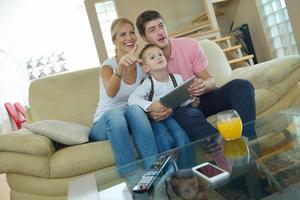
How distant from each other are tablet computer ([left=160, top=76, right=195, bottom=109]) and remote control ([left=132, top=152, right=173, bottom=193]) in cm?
32

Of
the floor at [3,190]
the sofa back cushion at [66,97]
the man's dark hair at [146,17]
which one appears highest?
the man's dark hair at [146,17]

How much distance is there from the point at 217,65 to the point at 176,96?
78cm

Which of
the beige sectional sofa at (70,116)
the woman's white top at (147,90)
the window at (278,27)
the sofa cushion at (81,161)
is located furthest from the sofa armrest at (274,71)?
the window at (278,27)

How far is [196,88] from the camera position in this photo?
149cm

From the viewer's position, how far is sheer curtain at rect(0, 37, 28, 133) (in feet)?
19.1

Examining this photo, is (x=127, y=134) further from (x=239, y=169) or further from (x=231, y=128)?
(x=239, y=169)

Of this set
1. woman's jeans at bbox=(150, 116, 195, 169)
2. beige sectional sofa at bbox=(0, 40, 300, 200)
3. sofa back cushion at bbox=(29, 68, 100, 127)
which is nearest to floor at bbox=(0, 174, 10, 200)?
beige sectional sofa at bbox=(0, 40, 300, 200)

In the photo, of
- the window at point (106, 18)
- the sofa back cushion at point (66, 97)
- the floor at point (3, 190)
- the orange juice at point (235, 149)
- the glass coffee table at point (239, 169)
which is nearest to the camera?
the glass coffee table at point (239, 169)

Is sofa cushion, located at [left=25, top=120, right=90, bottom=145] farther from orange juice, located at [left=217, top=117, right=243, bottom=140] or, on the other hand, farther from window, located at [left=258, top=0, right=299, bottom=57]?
window, located at [left=258, top=0, right=299, bottom=57]

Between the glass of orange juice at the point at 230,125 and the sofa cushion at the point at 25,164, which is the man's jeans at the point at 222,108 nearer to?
the glass of orange juice at the point at 230,125

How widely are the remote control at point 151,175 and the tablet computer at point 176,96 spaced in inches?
12.5

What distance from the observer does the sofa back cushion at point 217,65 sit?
1964 mm

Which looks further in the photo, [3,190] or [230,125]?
[3,190]

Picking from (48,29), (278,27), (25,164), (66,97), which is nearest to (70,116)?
(66,97)
